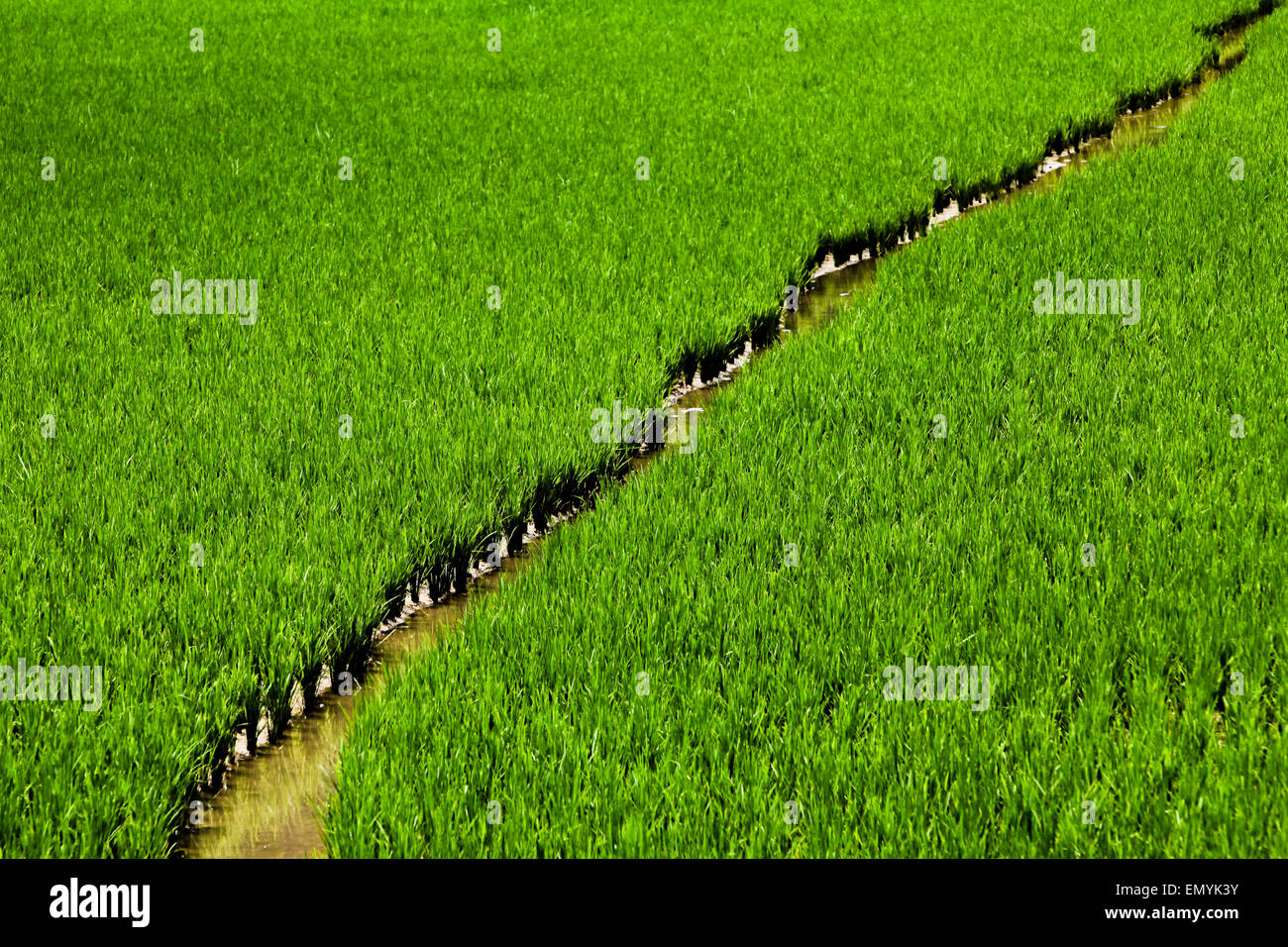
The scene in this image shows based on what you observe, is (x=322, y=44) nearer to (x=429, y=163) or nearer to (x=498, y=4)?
(x=498, y=4)

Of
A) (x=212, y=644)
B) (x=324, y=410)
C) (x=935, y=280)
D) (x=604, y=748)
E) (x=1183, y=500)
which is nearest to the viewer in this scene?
(x=604, y=748)

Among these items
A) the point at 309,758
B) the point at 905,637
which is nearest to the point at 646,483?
the point at 905,637

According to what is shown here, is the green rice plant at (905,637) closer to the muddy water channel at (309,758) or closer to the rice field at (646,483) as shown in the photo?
the rice field at (646,483)

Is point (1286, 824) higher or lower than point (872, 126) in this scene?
lower

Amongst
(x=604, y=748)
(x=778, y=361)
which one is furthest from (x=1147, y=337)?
(x=604, y=748)

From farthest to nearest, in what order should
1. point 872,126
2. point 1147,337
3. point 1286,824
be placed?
point 872,126 → point 1147,337 → point 1286,824

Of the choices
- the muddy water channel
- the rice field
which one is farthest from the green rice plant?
the muddy water channel

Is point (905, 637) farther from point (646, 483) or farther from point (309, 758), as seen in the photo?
point (309, 758)

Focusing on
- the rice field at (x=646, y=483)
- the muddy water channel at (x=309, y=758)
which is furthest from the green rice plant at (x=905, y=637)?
the muddy water channel at (x=309, y=758)

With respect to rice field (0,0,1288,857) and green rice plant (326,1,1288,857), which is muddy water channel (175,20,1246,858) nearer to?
rice field (0,0,1288,857)
